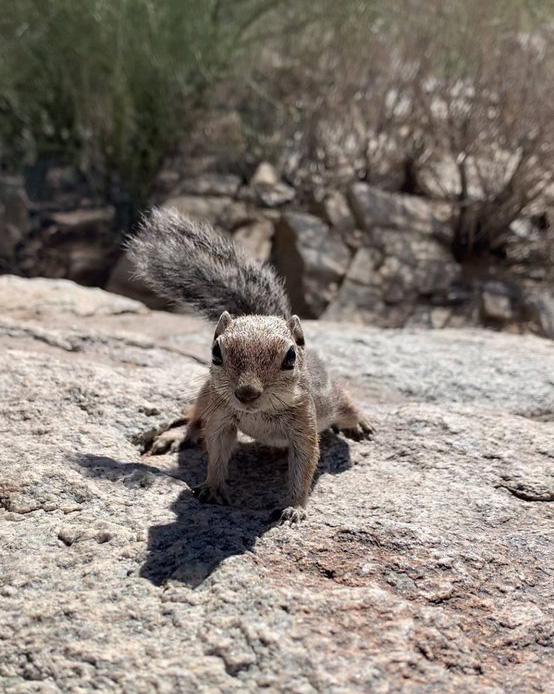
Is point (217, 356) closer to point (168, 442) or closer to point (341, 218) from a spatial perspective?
point (168, 442)

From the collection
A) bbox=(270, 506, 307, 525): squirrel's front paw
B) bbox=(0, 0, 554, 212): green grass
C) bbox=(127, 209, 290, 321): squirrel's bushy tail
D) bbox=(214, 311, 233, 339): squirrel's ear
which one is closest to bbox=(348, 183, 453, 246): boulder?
bbox=(0, 0, 554, 212): green grass

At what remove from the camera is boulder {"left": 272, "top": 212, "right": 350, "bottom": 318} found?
7.71 meters

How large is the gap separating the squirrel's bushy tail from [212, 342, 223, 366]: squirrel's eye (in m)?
0.75

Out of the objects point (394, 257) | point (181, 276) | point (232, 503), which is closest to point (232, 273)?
point (181, 276)

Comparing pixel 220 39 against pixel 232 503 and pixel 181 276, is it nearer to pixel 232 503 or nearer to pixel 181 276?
pixel 181 276

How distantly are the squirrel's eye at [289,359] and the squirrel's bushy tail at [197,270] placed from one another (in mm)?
773

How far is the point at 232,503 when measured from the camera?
280 cm

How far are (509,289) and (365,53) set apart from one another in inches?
117

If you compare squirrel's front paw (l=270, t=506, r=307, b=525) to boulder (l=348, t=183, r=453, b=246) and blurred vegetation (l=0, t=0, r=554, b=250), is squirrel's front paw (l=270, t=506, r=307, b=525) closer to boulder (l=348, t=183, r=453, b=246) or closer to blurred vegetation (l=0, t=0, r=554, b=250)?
blurred vegetation (l=0, t=0, r=554, b=250)

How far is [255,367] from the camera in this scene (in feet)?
8.21

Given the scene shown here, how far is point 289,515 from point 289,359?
517mm

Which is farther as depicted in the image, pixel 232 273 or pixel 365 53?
pixel 365 53

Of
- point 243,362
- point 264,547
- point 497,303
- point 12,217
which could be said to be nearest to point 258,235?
point 497,303

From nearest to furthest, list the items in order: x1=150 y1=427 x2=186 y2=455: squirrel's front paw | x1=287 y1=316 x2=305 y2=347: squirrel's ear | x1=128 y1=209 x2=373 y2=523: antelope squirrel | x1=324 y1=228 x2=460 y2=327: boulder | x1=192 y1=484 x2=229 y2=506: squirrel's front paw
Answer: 1. x1=128 y1=209 x2=373 y2=523: antelope squirrel
2. x1=192 y1=484 x2=229 y2=506: squirrel's front paw
3. x1=287 y1=316 x2=305 y2=347: squirrel's ear
4. x1=150 y1=427 x2=186 y2=455: squirrel's front paw
5. x1=324 y1=228 x2=460 y2=327: boulder
